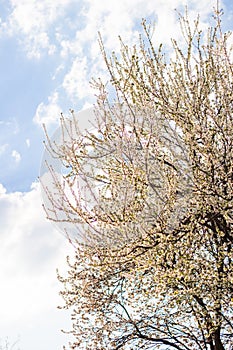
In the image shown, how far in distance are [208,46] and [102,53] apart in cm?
210

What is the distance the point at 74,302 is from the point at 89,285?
2.17 feet

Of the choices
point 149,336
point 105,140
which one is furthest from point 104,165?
point 149,336

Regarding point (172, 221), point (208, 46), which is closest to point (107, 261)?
point (172, 221)

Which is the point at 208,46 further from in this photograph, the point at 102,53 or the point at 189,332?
the point at 189,332

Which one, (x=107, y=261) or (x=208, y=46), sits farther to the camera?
(x=208, y=46)

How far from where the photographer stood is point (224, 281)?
7441mm

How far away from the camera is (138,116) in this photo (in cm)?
861

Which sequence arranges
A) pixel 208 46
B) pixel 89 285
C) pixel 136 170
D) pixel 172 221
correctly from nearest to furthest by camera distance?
pixel 136 170 → pixel 172 221 → pixel 208 46 → pixel 89 285

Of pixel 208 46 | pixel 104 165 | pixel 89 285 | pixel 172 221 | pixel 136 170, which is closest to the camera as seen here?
pixel 136 170

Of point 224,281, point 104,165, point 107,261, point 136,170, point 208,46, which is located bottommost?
point 224,281

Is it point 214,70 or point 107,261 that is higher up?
point 214,70

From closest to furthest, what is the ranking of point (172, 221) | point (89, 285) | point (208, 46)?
point (172, 221), point (208, 46), point (89, 285)

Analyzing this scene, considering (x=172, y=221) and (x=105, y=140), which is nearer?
(x=172, y=221)

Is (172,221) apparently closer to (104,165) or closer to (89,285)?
(104,165)
